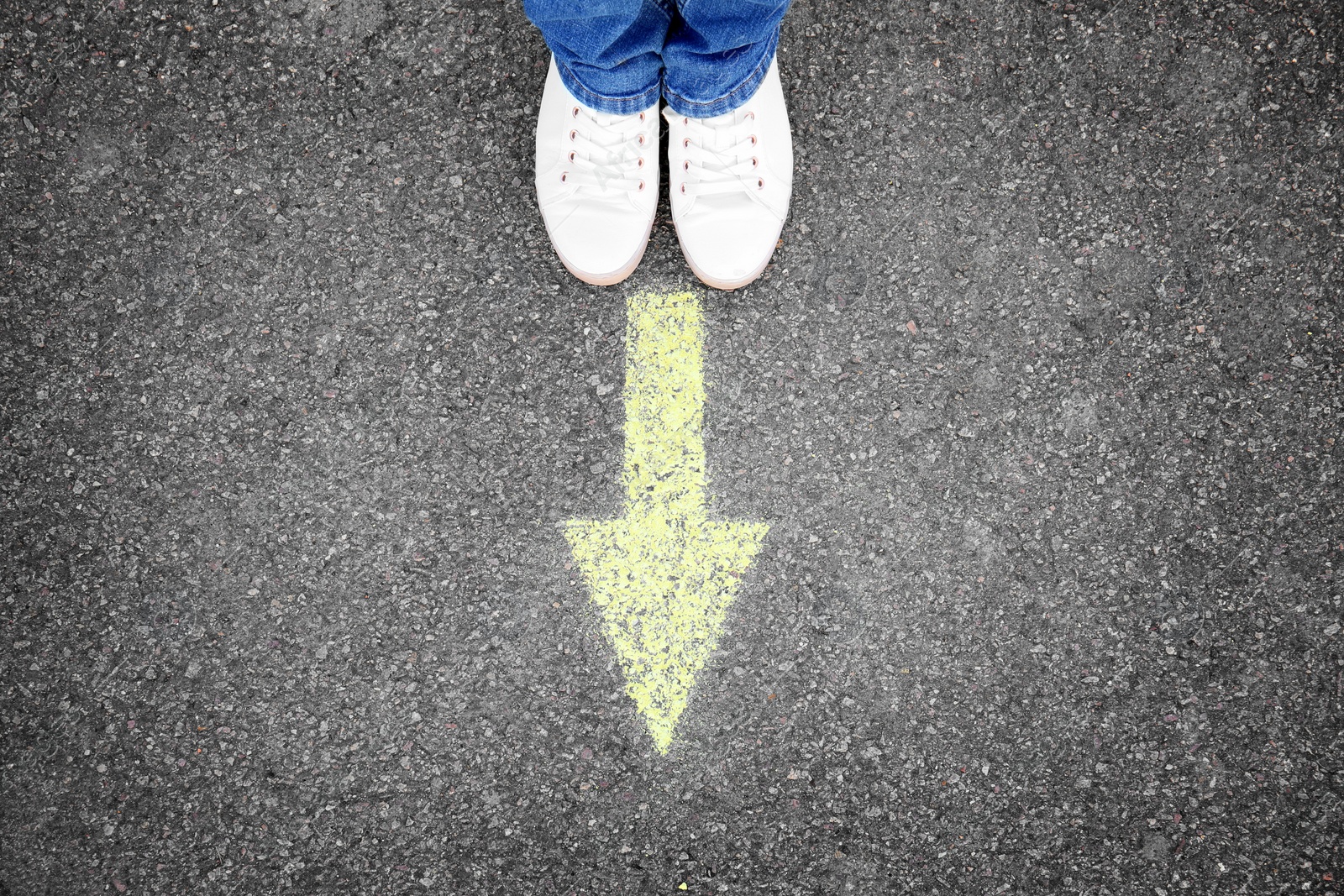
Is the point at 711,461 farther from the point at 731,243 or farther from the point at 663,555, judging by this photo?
the point at 731,243

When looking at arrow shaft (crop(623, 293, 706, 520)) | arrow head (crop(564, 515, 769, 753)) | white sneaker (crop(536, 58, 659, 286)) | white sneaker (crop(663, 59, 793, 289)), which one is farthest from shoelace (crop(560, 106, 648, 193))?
arrow head (crop(564, 515, 769, 753))

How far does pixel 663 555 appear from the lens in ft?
7.27

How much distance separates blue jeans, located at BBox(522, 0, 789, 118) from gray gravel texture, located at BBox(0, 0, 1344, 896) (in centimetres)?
33

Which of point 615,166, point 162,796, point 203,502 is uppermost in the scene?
point 615,166

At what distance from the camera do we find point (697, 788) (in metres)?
2.18

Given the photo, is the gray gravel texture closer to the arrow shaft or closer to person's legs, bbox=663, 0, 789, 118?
the arrow shaft

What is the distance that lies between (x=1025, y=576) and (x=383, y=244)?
84.9 inches

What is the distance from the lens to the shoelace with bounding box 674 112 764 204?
2.15 m

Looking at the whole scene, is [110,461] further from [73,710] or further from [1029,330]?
[1029,330]

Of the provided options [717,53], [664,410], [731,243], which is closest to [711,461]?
[664,410]

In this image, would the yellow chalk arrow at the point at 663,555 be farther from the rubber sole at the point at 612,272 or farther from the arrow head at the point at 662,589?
the rubber sole at the point at 612,272

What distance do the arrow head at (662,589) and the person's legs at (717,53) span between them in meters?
1.18

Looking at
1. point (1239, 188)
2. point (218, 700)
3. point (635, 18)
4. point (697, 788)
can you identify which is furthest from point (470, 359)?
point (1239, 188)

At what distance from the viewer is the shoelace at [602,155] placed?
215cm
